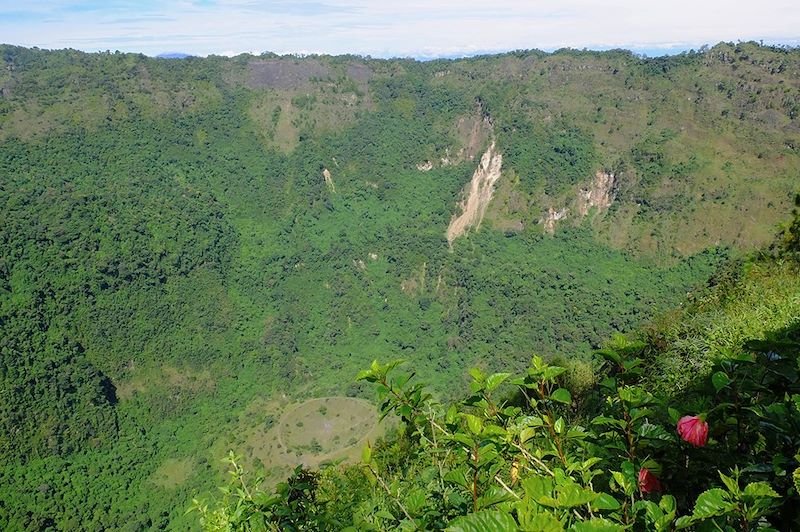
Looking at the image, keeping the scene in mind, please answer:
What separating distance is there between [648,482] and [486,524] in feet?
4.19

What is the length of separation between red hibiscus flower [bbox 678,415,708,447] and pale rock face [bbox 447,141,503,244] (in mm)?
56257

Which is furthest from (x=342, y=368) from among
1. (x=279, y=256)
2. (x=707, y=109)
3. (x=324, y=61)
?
(x=324, y=61)

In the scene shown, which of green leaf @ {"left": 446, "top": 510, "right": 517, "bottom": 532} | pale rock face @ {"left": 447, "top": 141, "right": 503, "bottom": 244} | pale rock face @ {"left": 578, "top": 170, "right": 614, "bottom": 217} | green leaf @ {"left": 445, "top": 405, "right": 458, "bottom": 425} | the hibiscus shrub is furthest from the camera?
pale rock face @ {"left": 447, "top": 141, "right": 503, "bottom": 244}

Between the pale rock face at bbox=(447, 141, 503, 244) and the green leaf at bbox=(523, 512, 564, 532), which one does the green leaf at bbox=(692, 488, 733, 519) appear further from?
the pale rock face at bbox=(447, 141, 503, 244)

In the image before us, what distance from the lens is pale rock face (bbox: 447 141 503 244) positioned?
59406 millimetres

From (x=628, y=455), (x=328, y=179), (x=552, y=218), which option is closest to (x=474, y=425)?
(x=628, y=455)

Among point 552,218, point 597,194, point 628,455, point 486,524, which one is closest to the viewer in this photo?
point 486,524

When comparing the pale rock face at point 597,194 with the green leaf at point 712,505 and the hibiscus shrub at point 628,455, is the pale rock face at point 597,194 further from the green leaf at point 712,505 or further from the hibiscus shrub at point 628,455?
the green leaf at point 712,505

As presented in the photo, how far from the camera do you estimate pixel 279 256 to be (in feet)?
201

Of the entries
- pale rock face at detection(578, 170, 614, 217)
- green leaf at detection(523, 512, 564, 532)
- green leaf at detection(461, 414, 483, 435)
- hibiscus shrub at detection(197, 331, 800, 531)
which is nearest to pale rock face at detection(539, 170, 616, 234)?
pale rock face at detection(578, 170, 614, 217)

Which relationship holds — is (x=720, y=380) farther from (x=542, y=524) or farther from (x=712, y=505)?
(x=542, y=524)

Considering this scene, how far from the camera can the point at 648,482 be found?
239cm

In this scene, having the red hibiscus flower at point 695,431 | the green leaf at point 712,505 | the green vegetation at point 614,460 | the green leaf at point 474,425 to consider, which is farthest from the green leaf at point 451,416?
the green leaf at point 712,505

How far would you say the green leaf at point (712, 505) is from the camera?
1.81 metres
